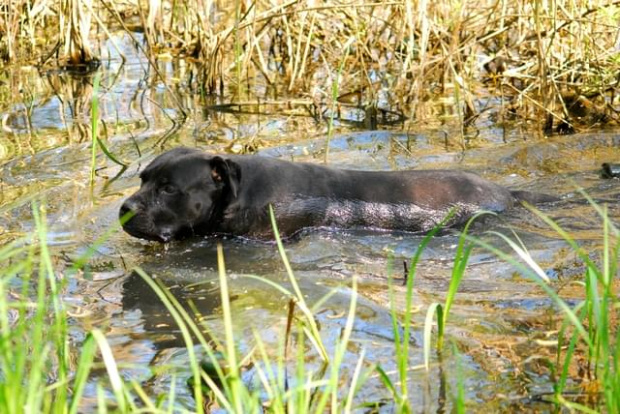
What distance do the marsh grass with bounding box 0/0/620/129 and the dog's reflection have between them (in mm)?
3570

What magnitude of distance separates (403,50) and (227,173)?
5.12m

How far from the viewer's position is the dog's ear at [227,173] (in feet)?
23.6

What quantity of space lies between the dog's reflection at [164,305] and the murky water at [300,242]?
0.01 m

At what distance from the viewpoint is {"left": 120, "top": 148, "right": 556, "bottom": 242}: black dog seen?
7148mm

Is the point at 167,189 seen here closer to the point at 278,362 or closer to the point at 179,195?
the point at 179,195

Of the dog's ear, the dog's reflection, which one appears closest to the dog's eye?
the dog's ear

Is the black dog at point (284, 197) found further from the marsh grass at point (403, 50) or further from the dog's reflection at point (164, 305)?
the marsh grass at point (403, 50)

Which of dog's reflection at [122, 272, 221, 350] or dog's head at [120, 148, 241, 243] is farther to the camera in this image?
dog's head at [120, 148, 241, 243]

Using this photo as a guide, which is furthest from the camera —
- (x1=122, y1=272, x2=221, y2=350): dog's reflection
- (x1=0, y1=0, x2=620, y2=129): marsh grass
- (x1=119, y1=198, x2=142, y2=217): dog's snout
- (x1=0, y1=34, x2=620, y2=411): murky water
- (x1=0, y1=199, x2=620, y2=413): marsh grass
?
(x1=0, y1=0, x2=620, y2=129): marsh grass

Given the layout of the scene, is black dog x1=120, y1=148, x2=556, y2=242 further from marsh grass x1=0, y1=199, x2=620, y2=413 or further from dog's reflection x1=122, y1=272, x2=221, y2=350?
marsh grass x1=0, y1=199, x2=620, y2=413

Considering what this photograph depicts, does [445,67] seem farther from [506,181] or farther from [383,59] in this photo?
[506,181]

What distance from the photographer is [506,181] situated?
887cm

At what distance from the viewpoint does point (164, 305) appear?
587 cm

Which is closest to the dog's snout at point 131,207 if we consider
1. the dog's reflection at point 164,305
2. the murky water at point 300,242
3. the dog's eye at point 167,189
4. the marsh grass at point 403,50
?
the dog's eye at point 167,189
